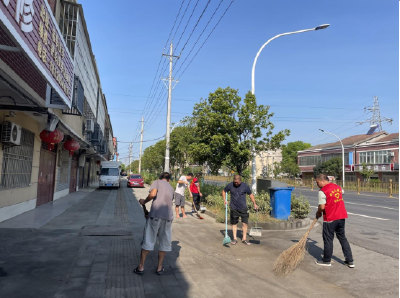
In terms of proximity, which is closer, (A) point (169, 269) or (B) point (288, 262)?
(A) point (169, 269)

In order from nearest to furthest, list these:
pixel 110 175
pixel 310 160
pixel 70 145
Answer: pixel 70 145 → pixel 110 175 → pixel 310 160

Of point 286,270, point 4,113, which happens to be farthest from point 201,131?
point 286,270

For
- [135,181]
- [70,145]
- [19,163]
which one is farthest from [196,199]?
[135,181]

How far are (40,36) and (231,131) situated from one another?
23.8 ft

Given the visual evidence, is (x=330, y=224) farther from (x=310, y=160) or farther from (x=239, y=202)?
(x=310, y=160)

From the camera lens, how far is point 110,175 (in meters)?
26.1

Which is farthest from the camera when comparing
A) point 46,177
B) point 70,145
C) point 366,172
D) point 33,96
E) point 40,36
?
point 366,172

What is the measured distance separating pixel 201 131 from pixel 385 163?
41.0 metres

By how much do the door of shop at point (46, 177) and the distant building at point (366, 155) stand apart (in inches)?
1695

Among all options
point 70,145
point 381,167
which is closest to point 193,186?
point 70,145

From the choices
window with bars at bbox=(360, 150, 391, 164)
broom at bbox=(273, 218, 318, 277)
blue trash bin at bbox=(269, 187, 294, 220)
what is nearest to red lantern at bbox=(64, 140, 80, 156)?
blue trash bin at bbox=(269, 187, 294, 220)

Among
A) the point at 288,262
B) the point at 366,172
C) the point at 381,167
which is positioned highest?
the point at 381,167

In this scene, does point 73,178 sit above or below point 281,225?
above

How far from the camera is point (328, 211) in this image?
5.58 m
